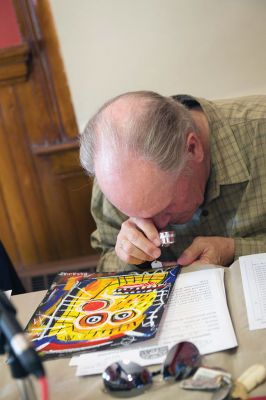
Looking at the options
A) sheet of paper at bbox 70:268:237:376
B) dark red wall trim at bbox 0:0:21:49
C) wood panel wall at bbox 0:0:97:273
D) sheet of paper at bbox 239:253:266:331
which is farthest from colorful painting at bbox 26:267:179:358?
dark red wall trim at bbox 0:0:21:49

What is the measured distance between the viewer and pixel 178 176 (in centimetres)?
100

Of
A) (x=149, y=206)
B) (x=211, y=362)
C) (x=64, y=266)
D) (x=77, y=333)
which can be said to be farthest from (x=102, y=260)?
(x=64, y=266)

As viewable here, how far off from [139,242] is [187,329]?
0.31 m

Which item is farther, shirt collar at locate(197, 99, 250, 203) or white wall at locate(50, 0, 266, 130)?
white wall at locate(50, 0, 266, 130)

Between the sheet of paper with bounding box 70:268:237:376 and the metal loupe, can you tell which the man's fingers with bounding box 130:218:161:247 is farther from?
the sheet of paper with bounding box 70:268:237:376

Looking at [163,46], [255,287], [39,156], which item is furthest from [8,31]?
[255,287]

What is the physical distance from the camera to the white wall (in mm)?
1595

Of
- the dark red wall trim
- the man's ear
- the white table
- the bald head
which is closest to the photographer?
the white table

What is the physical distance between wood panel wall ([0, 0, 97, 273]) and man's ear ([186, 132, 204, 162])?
799 mm

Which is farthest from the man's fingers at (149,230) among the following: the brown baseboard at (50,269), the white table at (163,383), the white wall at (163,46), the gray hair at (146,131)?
the brown baseboard at (50,269)

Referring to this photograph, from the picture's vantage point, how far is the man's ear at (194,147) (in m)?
1.04

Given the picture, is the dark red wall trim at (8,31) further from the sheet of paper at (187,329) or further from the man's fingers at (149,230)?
the sheet of paper at (187,329)

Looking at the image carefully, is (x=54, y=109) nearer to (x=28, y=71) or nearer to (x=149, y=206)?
(x=28, y=71)

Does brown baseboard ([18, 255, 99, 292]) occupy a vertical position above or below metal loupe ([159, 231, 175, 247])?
below
